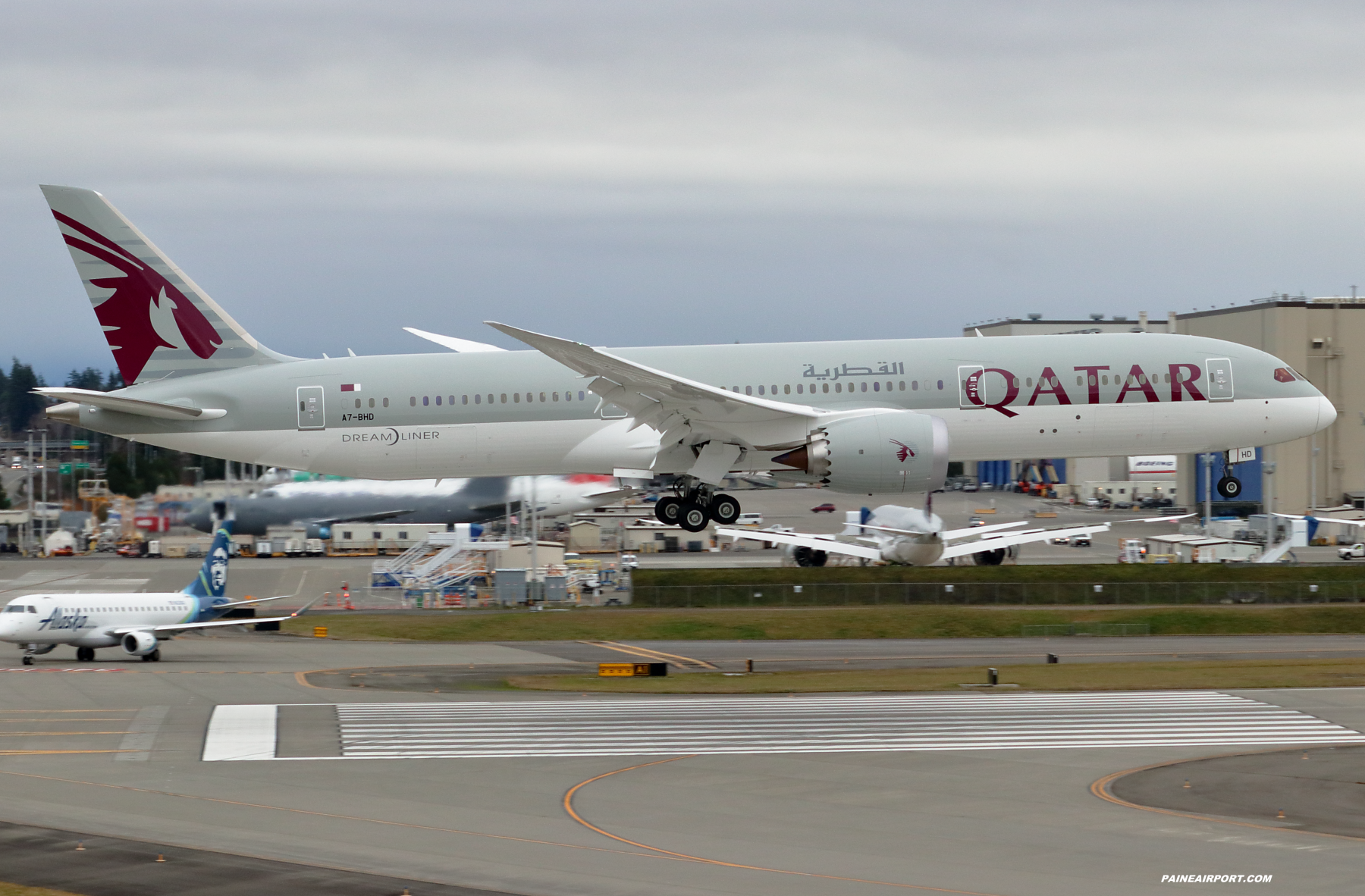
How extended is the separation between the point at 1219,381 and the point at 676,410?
1693 centimetres

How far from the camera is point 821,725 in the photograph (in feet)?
135

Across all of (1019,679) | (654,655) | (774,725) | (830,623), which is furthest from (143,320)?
(830,623)

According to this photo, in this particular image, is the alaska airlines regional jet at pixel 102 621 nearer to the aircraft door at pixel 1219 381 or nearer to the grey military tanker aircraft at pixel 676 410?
the grey military tanker aircraft at pixel 676 410

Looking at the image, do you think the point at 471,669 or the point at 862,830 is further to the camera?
the point at 471,669

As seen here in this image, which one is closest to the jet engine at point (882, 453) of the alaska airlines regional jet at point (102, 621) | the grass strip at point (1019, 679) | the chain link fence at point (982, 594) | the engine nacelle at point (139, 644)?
the grass strip at point (1019, 679)

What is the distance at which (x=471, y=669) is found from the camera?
55469mm

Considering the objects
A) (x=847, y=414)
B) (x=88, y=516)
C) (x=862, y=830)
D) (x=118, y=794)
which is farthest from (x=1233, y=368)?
(x=88, y=516)

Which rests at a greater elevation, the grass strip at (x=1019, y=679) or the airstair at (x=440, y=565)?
the airstair at (x=440, y=565)

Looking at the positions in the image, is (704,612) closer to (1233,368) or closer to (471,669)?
(471,669)

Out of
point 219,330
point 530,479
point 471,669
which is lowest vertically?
point 471,669

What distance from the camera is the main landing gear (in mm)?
42844

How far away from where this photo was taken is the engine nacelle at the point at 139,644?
198 feet

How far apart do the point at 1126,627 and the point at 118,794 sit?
1908 inches

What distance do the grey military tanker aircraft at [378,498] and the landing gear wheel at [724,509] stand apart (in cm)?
2070
